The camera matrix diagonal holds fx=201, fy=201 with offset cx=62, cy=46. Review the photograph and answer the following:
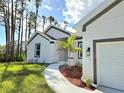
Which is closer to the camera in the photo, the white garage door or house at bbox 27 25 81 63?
the white garage door

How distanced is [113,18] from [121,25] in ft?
2.08

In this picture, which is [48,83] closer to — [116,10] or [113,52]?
[113,52]

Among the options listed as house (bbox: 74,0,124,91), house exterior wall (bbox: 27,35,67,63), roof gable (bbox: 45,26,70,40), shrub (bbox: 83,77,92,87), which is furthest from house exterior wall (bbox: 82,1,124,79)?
roof gable (bbox: 45,26,70,40)

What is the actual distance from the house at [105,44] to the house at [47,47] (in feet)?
31.2

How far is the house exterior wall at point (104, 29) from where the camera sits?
10.1m

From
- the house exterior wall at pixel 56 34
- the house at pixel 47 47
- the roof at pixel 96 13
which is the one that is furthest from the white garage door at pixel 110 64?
the house exterior wall at pixel 56 34

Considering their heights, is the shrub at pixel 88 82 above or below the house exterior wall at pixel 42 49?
below

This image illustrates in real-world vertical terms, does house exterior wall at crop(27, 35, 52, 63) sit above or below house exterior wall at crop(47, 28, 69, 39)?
below

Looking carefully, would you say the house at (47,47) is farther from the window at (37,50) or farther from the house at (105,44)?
the house at (105,44)

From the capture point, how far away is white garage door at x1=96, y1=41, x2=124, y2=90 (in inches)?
393

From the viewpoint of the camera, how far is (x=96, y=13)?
1106cm

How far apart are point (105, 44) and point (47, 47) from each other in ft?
40.8

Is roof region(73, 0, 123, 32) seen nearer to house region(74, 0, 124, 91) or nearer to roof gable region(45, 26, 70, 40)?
house region(74, 0, 124, 91)

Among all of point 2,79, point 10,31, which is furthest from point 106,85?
point 10,31
